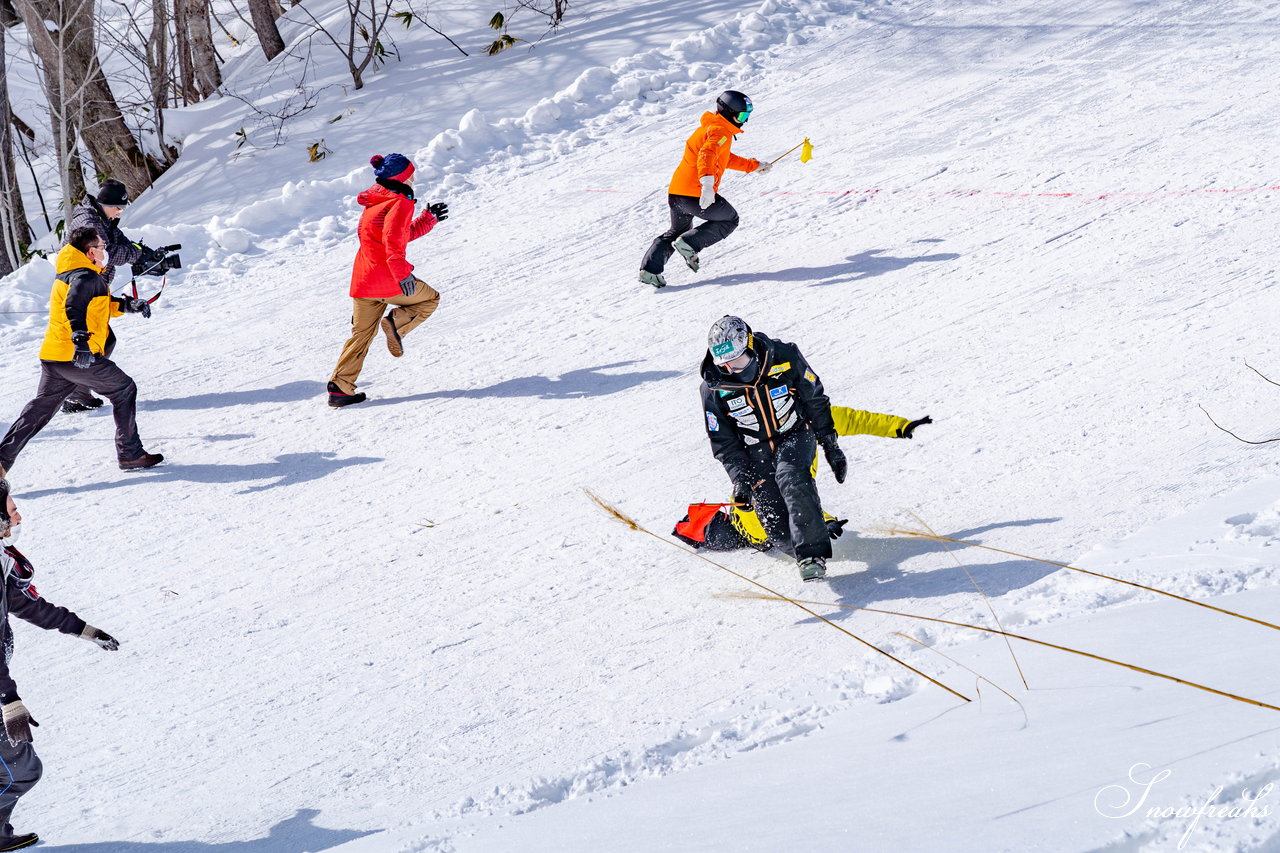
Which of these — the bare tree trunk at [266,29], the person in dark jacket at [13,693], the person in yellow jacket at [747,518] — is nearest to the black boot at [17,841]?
the person in dark jacket at [13,693]

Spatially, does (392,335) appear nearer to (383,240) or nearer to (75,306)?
(383,240)

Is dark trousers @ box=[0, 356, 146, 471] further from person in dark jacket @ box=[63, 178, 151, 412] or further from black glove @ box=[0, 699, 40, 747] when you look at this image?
black glove @ box=[0, 699, 40, 747]

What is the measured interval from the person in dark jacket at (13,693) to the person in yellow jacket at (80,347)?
2179mm

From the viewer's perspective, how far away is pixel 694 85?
477 inches

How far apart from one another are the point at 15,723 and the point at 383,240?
3.95 m

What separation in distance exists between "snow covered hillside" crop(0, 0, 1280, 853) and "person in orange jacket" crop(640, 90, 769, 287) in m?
0.37

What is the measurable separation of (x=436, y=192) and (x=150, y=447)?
4504 mm

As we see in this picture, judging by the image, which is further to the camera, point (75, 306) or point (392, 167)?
point (392, 167)

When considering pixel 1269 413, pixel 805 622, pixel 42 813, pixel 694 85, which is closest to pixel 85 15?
pixel 694 85

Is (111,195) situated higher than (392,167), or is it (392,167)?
(111,195)

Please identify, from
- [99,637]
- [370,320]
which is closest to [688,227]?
[370,320]

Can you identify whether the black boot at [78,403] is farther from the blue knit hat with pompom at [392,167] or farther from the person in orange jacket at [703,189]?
the person in orange jacket at [703,189]

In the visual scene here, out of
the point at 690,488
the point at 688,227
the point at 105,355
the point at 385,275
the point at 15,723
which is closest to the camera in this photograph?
the point at 15,723

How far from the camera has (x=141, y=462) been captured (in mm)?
7016
